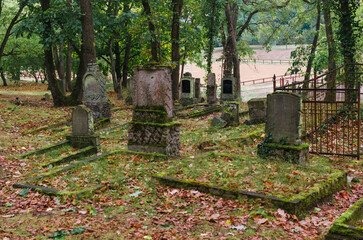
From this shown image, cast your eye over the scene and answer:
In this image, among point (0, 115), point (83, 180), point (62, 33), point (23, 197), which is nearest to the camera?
point (23, 197)

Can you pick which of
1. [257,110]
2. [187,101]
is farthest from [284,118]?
[187,101]

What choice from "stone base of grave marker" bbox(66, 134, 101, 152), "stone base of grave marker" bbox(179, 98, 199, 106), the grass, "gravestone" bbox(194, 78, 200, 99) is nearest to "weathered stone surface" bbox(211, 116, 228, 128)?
"stone base of grave marker" bbox(66, 134, 101, 152)

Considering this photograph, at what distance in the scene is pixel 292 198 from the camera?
22.9 feet

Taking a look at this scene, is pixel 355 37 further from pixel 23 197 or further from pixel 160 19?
pixel 23 197

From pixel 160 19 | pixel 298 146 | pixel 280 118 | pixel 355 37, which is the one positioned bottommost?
pixel 298 146

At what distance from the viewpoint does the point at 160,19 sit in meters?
20.5

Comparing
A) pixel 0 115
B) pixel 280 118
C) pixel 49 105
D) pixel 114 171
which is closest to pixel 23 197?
pixel 114 171

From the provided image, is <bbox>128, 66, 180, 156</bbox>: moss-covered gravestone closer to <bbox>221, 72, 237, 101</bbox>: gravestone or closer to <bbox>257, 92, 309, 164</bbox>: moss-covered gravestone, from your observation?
<bbox>257, 92, 309, 164</bbox>: moss-covered gravestone

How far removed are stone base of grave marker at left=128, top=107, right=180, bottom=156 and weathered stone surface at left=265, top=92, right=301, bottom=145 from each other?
2629 millimetres

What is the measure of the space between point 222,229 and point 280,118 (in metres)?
4.33

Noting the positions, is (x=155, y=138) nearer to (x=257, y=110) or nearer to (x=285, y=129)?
(x=285, y=129)

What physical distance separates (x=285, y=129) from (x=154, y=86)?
3.65 meters

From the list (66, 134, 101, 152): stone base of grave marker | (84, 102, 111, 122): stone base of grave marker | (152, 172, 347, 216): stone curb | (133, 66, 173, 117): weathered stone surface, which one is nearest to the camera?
(152, 172, 347, 216): stone curb

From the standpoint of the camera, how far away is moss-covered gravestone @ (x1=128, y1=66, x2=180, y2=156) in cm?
1085
